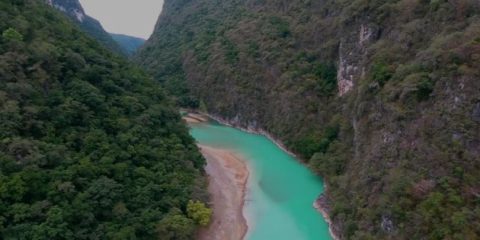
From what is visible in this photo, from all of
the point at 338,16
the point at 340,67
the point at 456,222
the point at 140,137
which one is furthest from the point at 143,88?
the point at 456,222

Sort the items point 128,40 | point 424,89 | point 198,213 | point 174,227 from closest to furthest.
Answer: point 174,227
point 424,89
point 198,213
point 128,40

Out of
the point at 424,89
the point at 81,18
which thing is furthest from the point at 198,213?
the point at 81,18

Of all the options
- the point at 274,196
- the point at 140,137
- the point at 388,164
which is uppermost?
the point at 140,137

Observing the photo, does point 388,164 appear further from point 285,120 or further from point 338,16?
point 338,16

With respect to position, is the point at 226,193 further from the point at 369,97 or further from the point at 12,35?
the point at 12,35

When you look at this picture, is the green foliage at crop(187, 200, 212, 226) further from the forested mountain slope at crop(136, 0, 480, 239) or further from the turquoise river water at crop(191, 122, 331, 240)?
the forested mountain slope at crop(136, 0, 480, 239)
